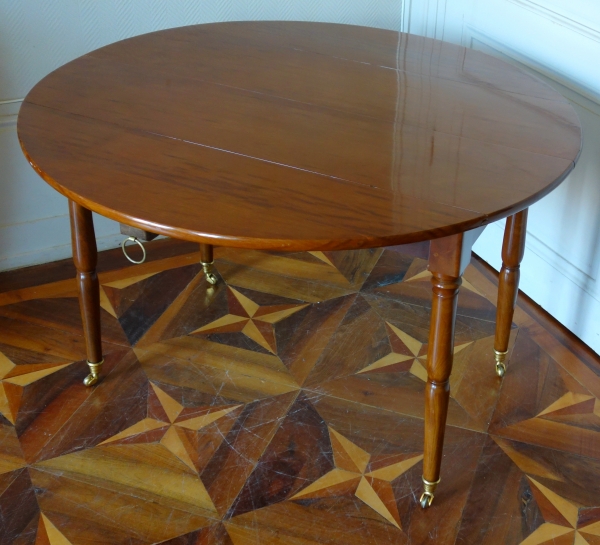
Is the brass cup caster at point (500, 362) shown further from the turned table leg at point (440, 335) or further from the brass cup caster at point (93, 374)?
the brass cup caster at point (93, 374)

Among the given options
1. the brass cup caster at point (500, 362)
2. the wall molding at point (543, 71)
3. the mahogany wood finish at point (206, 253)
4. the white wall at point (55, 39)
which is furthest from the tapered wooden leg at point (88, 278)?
the wall molding at point (543, 71)

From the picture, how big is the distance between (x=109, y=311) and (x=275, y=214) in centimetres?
82

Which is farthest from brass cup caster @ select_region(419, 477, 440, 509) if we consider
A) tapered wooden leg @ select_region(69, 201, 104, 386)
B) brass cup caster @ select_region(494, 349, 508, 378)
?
tapered wooden leg @ select_region(69, 201, 104, 386)

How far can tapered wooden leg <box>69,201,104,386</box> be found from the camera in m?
1.14

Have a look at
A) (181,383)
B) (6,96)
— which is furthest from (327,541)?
(6,96)

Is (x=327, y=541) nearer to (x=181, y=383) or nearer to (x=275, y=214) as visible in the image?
(x=181, y=383)

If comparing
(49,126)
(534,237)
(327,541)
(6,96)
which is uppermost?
(49,126)

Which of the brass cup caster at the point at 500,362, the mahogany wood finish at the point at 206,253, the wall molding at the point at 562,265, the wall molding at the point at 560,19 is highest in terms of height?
the wall molding at the point at 560,19

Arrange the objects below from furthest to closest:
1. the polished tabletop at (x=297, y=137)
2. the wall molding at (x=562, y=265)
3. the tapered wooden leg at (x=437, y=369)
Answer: the wall molding at (x=562, y=265) → the tapered wooden leg at (x=437, y=369) → the polished tabletop at (x=297, y=137)

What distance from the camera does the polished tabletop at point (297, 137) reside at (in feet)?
2.75

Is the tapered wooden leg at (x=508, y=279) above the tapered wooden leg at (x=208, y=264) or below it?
above

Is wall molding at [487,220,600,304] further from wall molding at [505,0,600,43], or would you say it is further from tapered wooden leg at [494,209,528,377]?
wall molding at [505,0,600,43]

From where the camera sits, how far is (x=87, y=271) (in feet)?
3.95

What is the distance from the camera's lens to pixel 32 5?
1.47 meters
